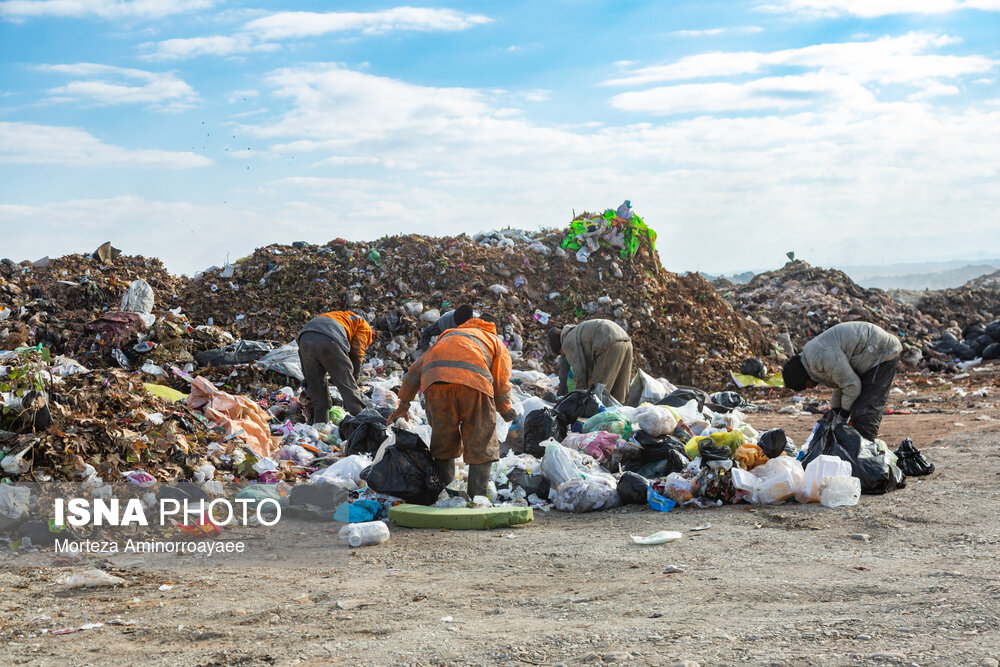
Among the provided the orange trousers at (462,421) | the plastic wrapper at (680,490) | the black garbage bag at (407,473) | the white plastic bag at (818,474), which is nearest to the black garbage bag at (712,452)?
the plastic wrapper at (680,490)

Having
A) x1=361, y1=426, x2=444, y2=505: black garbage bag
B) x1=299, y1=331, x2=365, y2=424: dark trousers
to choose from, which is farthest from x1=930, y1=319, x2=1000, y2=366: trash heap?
x1=361, y1=426, x2=444, y2=505: black garbage bag

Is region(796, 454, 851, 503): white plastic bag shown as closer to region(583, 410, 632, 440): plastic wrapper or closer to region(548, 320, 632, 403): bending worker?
region(583, 410, 632, 440): plastic wrapper

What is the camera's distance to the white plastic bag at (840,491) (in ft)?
18.3

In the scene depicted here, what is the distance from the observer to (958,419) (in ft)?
30.6

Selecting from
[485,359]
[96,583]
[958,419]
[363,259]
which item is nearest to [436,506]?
[485,359]

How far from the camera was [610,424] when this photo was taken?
7.04 meters

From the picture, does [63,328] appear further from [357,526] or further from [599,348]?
[357,526]

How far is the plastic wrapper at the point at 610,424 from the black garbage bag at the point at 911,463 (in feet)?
6.95

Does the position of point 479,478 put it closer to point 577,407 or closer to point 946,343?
point 577,407

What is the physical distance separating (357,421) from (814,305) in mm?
15381

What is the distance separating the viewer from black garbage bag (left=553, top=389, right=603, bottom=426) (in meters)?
7.38

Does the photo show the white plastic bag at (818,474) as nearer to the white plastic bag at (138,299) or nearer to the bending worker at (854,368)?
the bending worker at (854,368)

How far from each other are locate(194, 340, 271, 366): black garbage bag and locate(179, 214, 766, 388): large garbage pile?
8.70 ft

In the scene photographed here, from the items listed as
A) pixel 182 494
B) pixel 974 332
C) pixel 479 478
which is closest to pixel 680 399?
pixel 479 478
